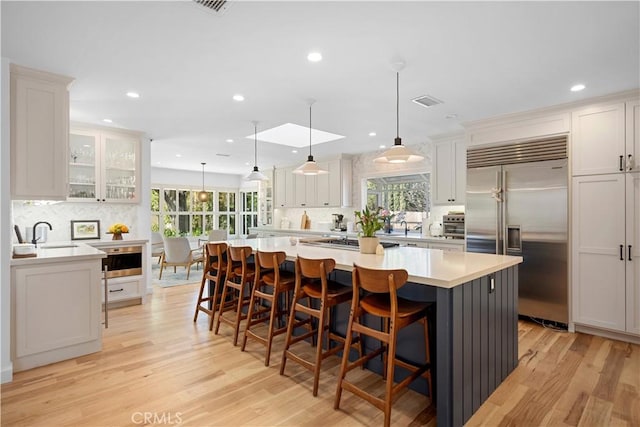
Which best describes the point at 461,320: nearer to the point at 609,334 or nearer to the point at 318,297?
the point at 318,297

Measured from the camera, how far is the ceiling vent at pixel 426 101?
337 centimetres

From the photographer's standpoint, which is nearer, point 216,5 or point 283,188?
point 216,5

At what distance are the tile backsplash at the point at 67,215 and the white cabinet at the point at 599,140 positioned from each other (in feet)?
19.5

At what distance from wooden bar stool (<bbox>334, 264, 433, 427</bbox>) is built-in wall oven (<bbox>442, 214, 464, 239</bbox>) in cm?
291

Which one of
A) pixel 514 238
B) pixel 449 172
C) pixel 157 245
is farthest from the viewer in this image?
pixel 157 245

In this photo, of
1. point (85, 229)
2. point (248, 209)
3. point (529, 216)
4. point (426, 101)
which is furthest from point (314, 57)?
point (248, 209)

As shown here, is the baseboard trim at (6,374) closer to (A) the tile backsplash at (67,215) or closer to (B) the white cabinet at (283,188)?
(A) the tile backsplash at (67,215)

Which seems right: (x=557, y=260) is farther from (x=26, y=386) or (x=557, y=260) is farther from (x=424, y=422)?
(x=26, y=386)

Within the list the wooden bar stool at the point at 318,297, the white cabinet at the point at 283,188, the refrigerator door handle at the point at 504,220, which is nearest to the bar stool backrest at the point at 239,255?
the wooden bar stool at the point at 318,297

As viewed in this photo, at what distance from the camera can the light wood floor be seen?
2059 mm

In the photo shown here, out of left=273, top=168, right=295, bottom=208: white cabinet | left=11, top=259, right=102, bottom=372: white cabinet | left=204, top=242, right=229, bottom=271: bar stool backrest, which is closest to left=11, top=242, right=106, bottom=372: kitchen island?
left=11, top=259, right=102, bottom=372: white cabinet

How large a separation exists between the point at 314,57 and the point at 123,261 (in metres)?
3.76

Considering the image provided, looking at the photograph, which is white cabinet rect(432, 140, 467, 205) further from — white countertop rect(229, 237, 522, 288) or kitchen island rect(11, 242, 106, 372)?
kitchen island rect(11, 242, 106, 372)

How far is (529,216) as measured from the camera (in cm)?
386
